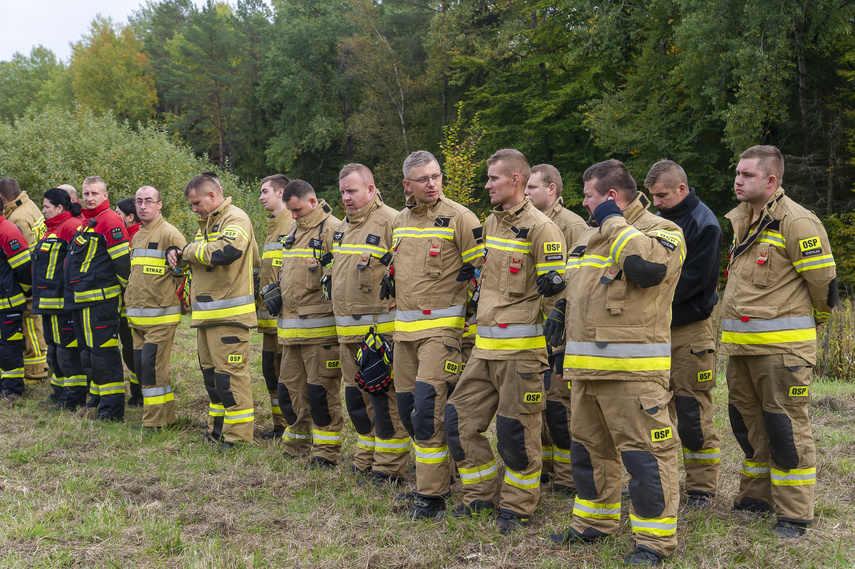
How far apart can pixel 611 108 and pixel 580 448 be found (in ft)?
71.2

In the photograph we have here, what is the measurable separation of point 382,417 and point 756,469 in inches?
119

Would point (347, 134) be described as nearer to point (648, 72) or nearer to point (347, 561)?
point (648, 72)

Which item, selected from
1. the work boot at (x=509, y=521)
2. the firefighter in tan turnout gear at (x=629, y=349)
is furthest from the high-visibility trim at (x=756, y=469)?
the work boot at (x=509, y=521)

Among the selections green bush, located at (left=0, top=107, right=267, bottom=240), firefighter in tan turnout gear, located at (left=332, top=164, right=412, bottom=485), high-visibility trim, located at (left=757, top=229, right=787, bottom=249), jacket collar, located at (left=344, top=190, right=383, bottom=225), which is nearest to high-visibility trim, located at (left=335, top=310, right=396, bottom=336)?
firefighter in tan turnout gear, located at (left=332, top=164, right=412, bottom=485)

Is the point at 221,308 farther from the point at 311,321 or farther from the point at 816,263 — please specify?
the point at 816,263

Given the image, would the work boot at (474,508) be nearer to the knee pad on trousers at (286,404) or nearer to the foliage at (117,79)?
the knee pad on trousers at (286,404)

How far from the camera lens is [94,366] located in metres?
8.19

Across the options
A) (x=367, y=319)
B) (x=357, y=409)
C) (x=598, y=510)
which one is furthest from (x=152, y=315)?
(x=598, y=510)

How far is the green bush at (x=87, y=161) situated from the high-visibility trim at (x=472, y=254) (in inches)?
598

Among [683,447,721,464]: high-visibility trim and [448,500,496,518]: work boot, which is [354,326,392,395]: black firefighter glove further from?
[683,447,721,464]: high-visibility trim

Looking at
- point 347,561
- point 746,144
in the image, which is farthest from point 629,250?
A: point 746,144

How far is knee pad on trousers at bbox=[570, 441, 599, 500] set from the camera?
180 inches

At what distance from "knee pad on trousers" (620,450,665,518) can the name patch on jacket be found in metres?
1.92

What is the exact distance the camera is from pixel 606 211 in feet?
14.4
